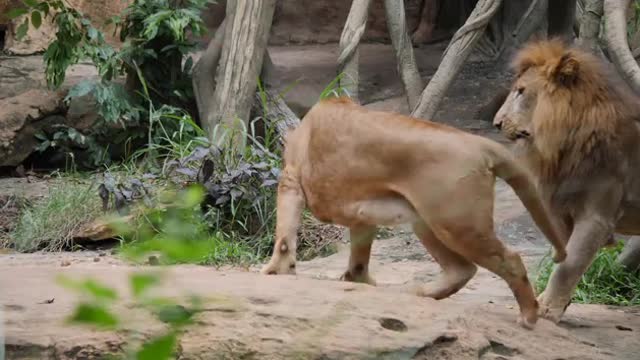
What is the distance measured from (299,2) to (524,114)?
33.2 ft

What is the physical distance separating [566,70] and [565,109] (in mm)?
192

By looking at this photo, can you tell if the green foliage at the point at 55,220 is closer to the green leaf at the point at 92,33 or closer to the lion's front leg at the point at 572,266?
the green leaf at the point at 92,33

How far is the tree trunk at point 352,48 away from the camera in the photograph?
30.0ft

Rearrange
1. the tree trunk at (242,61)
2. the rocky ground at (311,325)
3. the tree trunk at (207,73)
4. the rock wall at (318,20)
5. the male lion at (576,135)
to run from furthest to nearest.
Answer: the rock wall at (318,20) < the tree trunk at (207,73) < the tree trunk at (242,61) < the male lion at (576,135) < the rocky ground at (311,325)

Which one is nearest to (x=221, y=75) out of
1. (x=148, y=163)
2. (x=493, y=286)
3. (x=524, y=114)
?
(x=148, y=163)

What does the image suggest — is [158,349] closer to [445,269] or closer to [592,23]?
[445,269]

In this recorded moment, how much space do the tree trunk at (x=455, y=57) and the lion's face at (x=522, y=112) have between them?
416 centimetres

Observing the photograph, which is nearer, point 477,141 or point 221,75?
point 477,141

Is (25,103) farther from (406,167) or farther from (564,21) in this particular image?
(406,167)

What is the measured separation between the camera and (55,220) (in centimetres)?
812

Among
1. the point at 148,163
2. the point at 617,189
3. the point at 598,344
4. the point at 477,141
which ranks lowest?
the point at 148,163

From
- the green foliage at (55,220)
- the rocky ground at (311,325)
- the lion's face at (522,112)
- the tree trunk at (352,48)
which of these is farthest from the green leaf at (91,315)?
the tree trunk at (352,48)

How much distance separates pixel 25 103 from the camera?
408 inches

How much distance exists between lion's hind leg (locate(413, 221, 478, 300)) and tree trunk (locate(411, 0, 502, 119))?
5016mm
